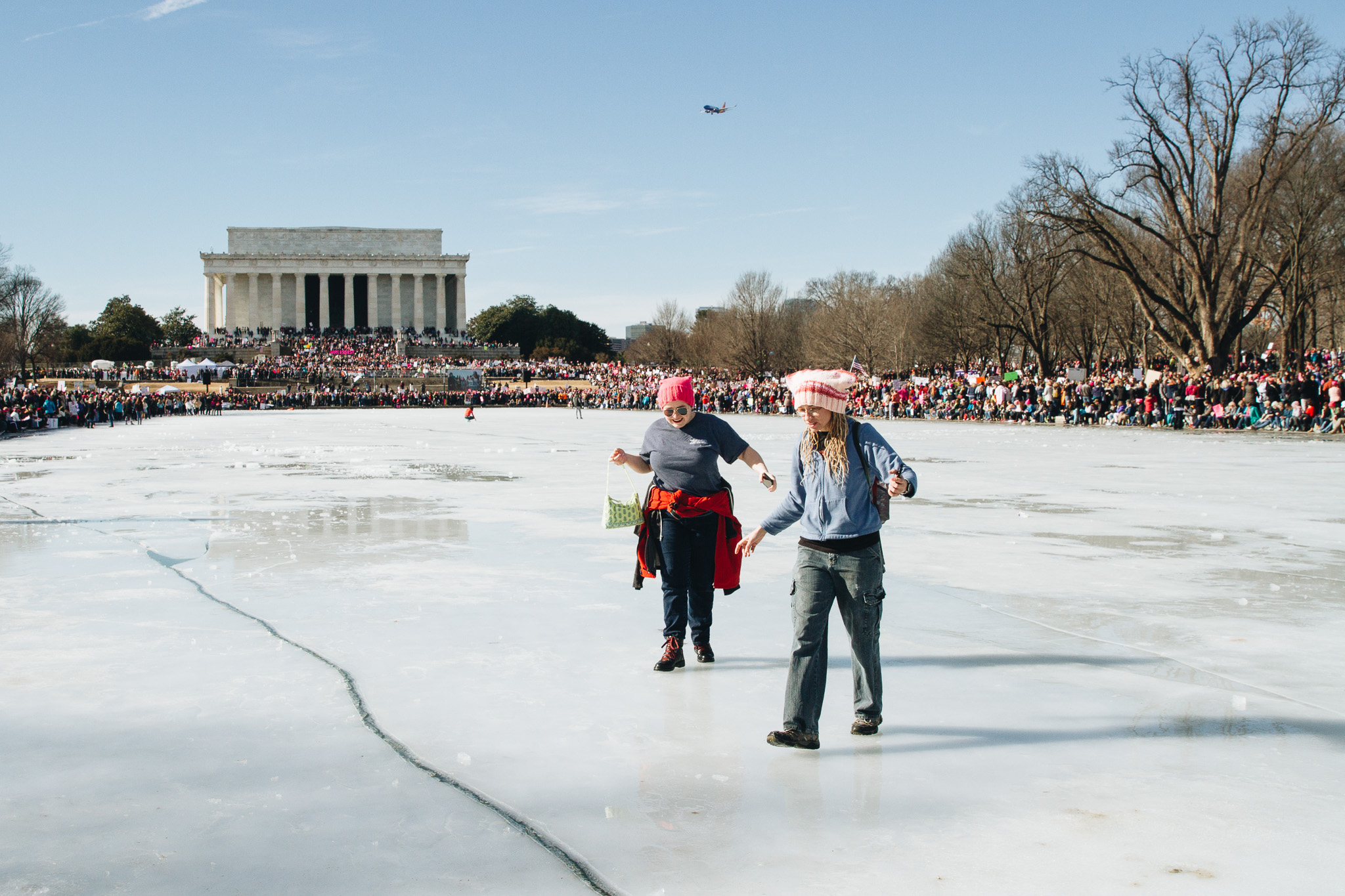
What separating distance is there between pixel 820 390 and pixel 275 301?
116 metres

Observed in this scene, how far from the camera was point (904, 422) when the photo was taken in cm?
4022

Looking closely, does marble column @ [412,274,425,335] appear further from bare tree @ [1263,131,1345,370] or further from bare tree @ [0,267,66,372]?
bare tree @ [1263,131,1345,370]

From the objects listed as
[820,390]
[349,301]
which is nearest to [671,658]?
[820,390]

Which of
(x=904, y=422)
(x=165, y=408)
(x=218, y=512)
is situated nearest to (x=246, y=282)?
(x=165, y=408)

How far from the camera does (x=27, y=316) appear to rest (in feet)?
242

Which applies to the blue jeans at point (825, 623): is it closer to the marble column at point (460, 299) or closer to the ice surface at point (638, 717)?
the ice surface at point (638, 717)

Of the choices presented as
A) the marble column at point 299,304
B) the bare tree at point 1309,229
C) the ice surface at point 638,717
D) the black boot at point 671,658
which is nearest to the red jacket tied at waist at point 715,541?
the black boot at point 671,658

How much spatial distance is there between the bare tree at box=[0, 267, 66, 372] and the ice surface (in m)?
65.9

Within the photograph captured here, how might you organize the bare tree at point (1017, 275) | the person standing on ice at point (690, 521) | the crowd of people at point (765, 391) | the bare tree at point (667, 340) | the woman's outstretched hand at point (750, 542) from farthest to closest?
the bare tree at point (667, 340) → the bare tree at point (1017, 275) → the crowd of people at point (765, 391) → the person standing on ice at point (690, 521) → the woman's outstretched hand at point (750, 542)

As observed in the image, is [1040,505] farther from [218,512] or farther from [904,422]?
[904,422]

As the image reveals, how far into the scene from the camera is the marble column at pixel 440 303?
113 meters

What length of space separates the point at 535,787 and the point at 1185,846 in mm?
2183

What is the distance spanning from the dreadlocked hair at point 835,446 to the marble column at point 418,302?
11094cm

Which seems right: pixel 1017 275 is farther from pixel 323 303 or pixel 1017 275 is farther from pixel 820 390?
pixel 323 303
